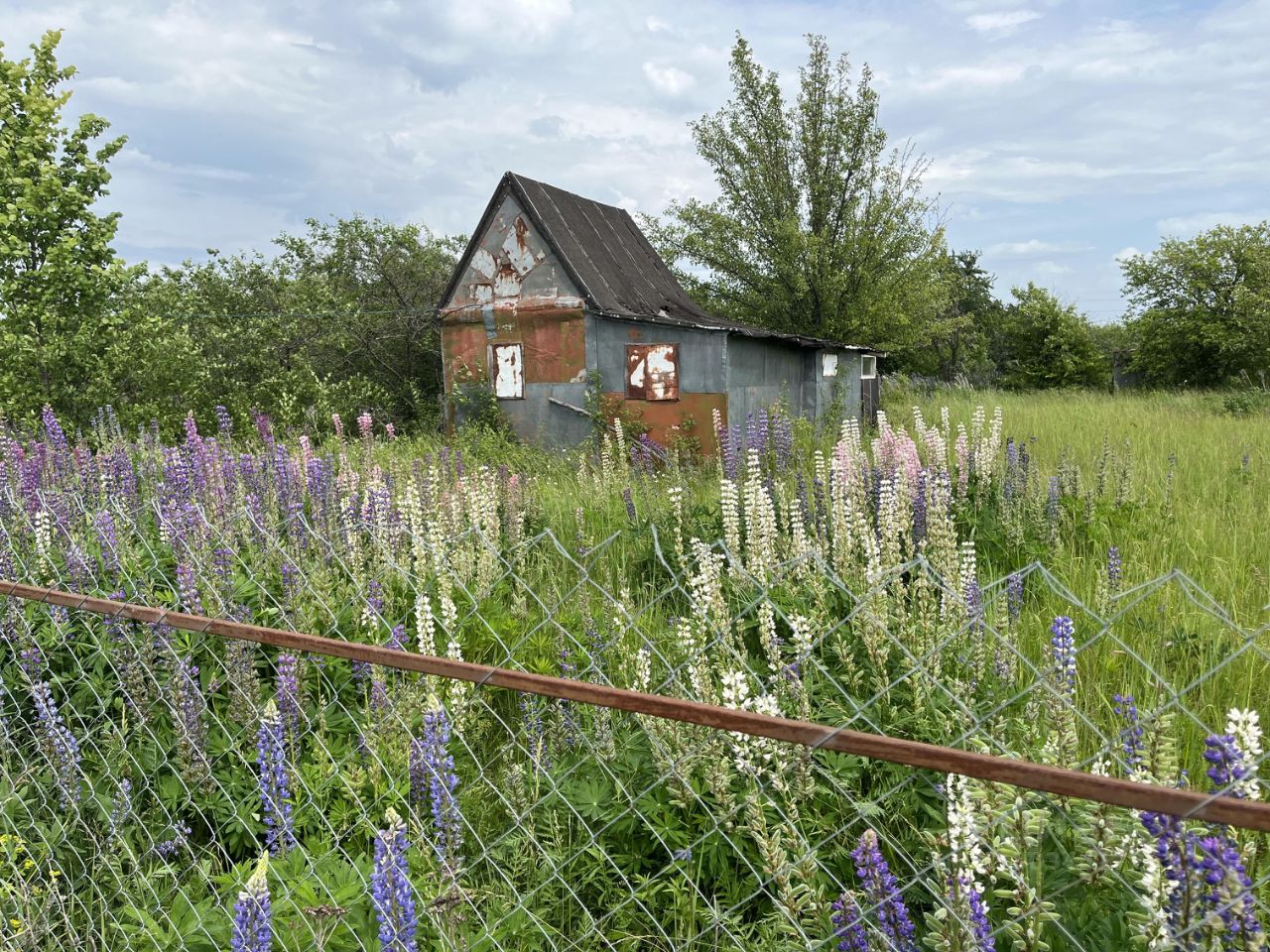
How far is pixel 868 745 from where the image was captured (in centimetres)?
157

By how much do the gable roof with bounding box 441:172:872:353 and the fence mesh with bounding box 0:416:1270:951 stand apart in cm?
1011

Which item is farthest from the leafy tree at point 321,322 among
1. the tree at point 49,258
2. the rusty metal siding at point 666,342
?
the rusty metal siding at point 666,342

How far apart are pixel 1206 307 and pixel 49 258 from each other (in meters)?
34.0

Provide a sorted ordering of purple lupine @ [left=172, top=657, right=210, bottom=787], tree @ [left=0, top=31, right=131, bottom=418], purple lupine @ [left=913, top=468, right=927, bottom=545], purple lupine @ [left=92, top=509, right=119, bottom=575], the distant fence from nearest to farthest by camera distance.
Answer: the distant fence < purple lupine @ [left=172, top=657, right=210, bottom=787] < purple lupine @ [left=92, top=509, right=119, bottom=575] < purple lupine @ [left=913, top=468, right=927, bottom=545] < tree @ [left=0, top=31, right=131, bottom=418]

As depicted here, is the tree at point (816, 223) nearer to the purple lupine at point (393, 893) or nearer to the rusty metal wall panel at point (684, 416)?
the rusty metal wall panel at point (684, 416)

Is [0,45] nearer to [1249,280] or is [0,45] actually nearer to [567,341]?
[567,341]

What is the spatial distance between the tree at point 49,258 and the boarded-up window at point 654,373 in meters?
7.79

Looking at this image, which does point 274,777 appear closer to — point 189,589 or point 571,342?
point 189,589

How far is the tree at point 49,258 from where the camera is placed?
1135 cm

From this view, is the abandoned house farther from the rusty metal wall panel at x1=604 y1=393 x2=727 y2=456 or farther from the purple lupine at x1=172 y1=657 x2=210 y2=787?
the purple lupine at x1=172 y1=657 x2=210 y2=787

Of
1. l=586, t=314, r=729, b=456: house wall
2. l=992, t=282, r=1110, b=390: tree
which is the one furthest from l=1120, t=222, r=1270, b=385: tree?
l=586, t=314, r=729, b=456: house wall

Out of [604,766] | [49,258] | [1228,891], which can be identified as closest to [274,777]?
[604,766]

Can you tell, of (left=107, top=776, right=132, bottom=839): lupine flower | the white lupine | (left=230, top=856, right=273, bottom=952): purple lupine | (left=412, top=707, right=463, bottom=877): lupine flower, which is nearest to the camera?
the white lupine

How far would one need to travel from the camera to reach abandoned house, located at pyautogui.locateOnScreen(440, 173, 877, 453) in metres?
14.4
